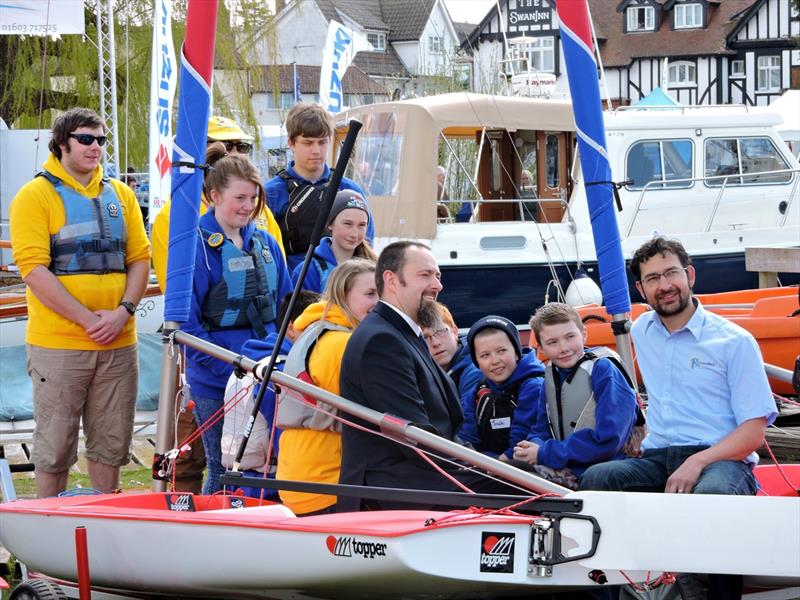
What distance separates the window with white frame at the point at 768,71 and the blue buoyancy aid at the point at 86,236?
2127 inches

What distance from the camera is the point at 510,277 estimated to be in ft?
42.1

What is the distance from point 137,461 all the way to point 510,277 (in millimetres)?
5297

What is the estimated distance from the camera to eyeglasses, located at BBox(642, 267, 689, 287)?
4773 millimetres

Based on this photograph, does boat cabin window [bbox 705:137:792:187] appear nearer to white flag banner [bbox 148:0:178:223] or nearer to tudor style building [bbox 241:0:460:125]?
white flag banner [bbox 148:0:178:223]

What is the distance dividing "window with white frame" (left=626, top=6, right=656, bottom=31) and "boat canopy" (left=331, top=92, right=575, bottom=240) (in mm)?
47756

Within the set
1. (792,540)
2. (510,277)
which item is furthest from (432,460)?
(510,277)

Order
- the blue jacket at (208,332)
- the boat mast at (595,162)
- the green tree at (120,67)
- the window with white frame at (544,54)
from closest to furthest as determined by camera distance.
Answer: the blue jacket at (208,332) → the boat mast at (595,162) → the green tree at (120,67) → the window with white frame at (544,54)

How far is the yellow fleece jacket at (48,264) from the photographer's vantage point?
5887 millimetres

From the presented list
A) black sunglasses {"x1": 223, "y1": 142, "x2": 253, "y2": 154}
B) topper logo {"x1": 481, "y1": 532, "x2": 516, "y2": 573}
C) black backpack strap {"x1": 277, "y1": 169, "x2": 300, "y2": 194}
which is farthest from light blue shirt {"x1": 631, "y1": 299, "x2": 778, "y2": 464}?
black sunglasses {"x1": 223, "y1": 142, "x2": 253, "y2": 154}

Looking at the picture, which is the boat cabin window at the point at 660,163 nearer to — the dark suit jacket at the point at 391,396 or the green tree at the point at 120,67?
the dark suit jacket at the point at 391,396

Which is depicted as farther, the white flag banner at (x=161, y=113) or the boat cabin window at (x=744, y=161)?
the boat cabin window at (x=744, y=161)

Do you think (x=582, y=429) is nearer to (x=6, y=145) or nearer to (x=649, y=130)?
(x=649, y=130)

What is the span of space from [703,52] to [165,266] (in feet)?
177

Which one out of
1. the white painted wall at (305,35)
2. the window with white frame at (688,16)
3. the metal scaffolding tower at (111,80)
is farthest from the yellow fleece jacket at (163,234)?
the white painted wall at (305,35)
